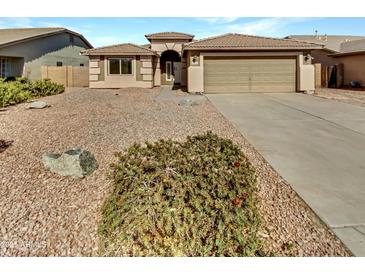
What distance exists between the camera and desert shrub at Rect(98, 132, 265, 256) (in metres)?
3.39

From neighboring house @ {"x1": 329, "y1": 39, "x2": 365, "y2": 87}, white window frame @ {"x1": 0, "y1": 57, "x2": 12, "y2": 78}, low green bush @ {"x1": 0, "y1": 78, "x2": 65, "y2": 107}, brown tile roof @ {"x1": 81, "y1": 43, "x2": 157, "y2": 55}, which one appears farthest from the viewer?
white window frame @ {"x1": 0, "y1": 57, "x2": 12, "y2": 78}

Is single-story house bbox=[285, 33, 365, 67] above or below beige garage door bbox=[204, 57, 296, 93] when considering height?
above

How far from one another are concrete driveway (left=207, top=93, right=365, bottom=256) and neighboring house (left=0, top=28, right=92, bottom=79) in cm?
1898

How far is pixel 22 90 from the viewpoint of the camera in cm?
1543

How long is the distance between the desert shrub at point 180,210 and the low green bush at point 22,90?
34.8 ft

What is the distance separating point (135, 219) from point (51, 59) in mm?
27296

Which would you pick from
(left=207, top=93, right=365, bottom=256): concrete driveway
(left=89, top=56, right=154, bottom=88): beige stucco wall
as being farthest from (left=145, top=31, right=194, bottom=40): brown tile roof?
(left=207, top=93, right=365, bottom=256): concrete driveway

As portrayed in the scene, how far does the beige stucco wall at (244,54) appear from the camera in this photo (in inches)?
719

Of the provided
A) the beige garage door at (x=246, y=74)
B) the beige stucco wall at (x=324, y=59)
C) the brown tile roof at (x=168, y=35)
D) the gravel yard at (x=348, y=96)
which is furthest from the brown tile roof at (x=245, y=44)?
the beige stucco wall at (x=324, y=59)

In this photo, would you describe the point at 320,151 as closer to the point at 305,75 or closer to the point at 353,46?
the point at 305,75

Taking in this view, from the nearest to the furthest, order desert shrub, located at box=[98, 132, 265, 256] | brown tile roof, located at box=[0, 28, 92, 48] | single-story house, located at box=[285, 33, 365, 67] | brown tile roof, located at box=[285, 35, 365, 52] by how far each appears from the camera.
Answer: desert shrub, located at box=[98, 132, 265, 256], brown tile roof, located at box=[0, 28, 92, 48], single-story house, located at box=[285, 33, 365, 67], brown tile roof, located at box=[285, 35, 365, 52]

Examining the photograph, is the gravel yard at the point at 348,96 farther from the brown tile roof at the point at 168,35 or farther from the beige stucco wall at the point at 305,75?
the brown tile roof at the point at 168,35

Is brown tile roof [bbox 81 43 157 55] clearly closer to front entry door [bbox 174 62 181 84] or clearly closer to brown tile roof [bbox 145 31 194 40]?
brown tile roof [bbox 145 31 194 40]

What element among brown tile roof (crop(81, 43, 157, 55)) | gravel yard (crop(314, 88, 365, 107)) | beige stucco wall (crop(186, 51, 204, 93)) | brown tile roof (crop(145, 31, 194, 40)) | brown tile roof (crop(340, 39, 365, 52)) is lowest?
gravel yard (crop(314, 88, 365, 107))
